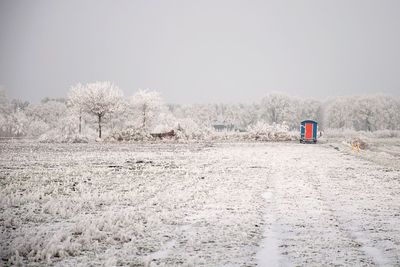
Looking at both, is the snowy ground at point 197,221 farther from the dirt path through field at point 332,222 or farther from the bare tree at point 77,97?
the bare tree at point 77,97

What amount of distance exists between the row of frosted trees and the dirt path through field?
37.0 meters

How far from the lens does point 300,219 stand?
7164mm

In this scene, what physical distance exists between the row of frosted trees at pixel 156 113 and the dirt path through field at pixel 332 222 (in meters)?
37.0

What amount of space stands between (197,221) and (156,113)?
75.0 meters

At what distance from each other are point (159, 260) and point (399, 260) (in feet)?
11.7

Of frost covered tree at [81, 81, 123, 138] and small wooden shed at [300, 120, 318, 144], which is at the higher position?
frost covered tree at [81, 81, 123, 138]

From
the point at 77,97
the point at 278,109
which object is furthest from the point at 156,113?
the point at 278,109

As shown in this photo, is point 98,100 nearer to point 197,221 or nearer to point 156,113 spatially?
point 156,113

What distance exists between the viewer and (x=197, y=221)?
6.90 meters

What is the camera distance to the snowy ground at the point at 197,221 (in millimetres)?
4871

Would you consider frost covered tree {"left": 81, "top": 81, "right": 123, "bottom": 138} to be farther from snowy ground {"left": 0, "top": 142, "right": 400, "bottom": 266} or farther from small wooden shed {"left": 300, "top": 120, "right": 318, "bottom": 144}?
snowy ground {"left": 0, "top": 142, "right": 400, "bottom": 266}

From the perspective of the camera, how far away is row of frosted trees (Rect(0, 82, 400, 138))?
51.4 m

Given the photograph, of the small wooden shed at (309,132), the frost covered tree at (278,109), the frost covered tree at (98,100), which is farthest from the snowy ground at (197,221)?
the frost covered tree at (278,109)

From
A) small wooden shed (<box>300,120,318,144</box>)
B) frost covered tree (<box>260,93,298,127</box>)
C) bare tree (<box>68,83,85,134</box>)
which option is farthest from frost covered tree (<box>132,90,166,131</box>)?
frost covered tree (<box>260,93,298,127</box>)
